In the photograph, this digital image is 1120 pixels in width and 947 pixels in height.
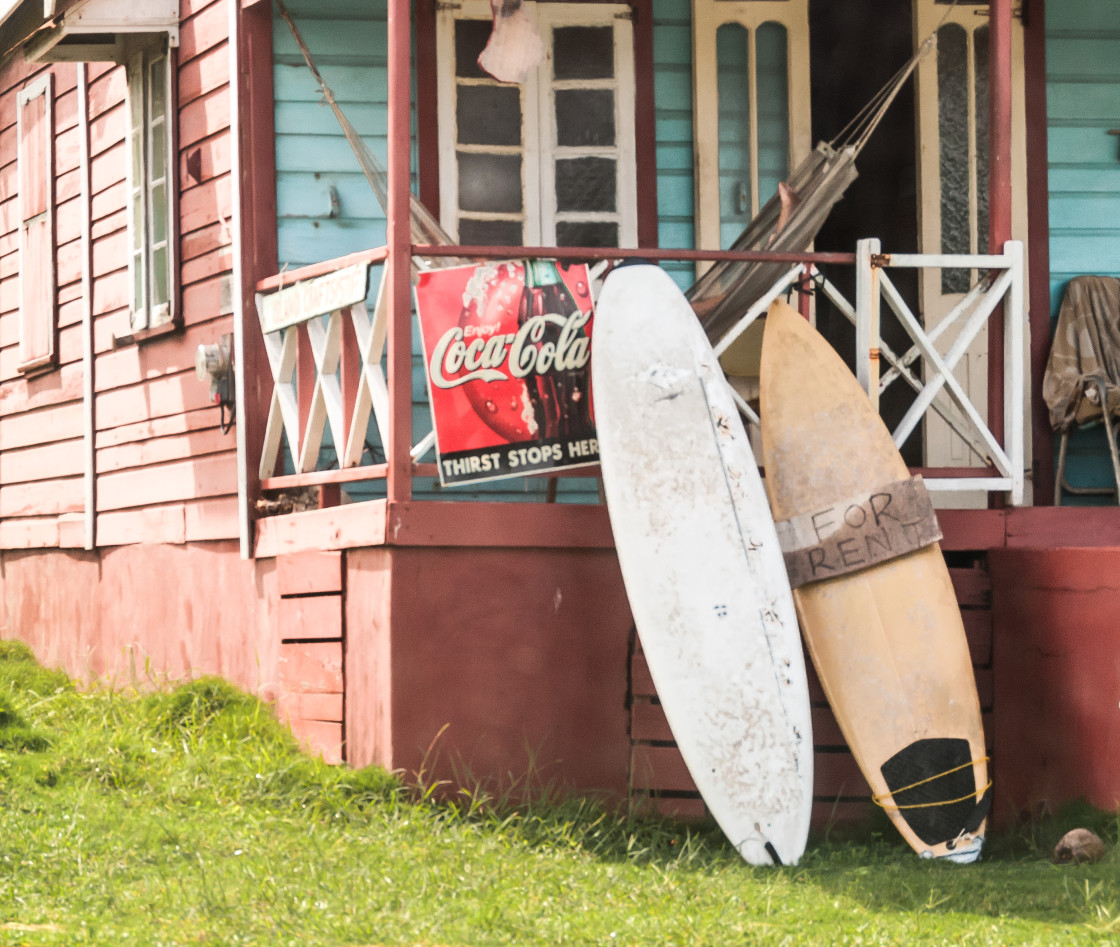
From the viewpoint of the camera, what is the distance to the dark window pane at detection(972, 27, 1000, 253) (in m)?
7.33

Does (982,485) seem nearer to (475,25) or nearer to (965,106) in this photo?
(965,106)

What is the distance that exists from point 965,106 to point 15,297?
5848 mm

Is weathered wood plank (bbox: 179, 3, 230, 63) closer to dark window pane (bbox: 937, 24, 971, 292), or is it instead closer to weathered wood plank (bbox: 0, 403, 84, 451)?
weathered wood plank (bbox: 0, 403, 84, 451)

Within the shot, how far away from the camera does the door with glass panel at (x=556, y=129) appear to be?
7059 mm

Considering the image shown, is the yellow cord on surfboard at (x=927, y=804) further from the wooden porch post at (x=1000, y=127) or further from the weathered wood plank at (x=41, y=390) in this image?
the weathered wood plank at (x=41, y=390)

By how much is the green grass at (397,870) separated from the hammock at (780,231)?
2.15 m

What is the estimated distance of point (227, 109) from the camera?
700 cm

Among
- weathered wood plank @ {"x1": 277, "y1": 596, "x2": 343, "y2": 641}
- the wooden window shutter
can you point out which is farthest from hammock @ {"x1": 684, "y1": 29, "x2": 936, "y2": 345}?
the wooden window shutter

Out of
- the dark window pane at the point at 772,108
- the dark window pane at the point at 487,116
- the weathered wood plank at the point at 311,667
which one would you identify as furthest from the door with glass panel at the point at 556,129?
the weathered wood plank at the point at 311,667

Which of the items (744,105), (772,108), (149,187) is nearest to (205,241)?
(149,187)

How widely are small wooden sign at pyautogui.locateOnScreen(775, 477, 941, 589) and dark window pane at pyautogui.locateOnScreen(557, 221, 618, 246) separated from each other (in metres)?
2.09

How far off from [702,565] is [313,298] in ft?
6.44

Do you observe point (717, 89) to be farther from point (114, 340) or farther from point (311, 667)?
point (114, 340)

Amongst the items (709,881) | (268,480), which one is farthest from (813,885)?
(268,480)
